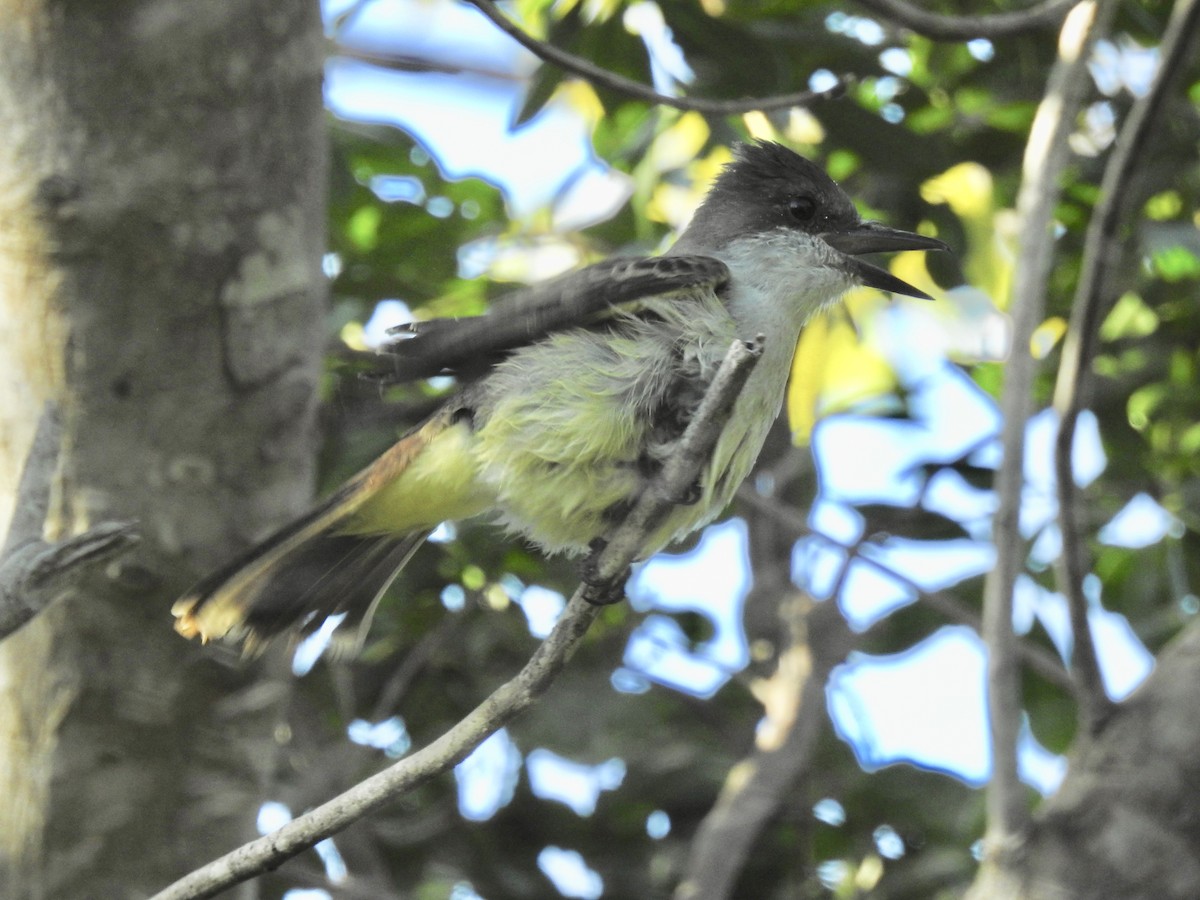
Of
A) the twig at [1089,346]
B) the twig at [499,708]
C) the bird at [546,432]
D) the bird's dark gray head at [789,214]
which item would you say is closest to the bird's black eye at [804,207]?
the bird's dark gray head at [789,214]

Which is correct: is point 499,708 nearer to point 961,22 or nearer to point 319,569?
point 319,569

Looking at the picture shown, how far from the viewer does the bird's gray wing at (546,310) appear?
9.50 ft

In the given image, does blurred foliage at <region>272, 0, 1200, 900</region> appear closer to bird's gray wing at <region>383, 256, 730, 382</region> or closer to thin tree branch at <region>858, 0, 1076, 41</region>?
thin tree branch at <region>858, 0, 1076, 41</region>

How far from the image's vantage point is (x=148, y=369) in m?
3.26

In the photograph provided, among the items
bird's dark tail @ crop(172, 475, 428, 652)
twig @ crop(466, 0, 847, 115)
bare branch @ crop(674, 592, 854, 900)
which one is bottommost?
bare branch @ crop(674, 592, 854, 900)

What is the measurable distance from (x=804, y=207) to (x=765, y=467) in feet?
3.91

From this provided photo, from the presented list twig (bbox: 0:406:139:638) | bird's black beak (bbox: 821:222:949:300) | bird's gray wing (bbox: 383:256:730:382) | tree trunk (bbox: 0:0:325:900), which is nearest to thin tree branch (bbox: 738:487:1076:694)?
bird's black beak (bbox: 821:222:949:300)

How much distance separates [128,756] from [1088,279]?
2.57 meters

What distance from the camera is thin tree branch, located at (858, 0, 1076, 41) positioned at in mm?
3010

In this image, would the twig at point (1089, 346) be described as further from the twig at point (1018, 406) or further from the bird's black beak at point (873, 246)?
the bird's black beak at point (873, 246)

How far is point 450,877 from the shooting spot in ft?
13.4

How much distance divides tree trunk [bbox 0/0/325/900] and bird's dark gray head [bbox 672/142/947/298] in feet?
3.60

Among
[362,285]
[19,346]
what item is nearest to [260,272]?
[19,346]

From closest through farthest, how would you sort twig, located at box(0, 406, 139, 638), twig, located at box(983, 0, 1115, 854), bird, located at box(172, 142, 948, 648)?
twig, located at box(0, 406, 139, 638) → bird, located at box(172, 142, 948, 648) → twig, located at box(983, 0, 1115, 854)
